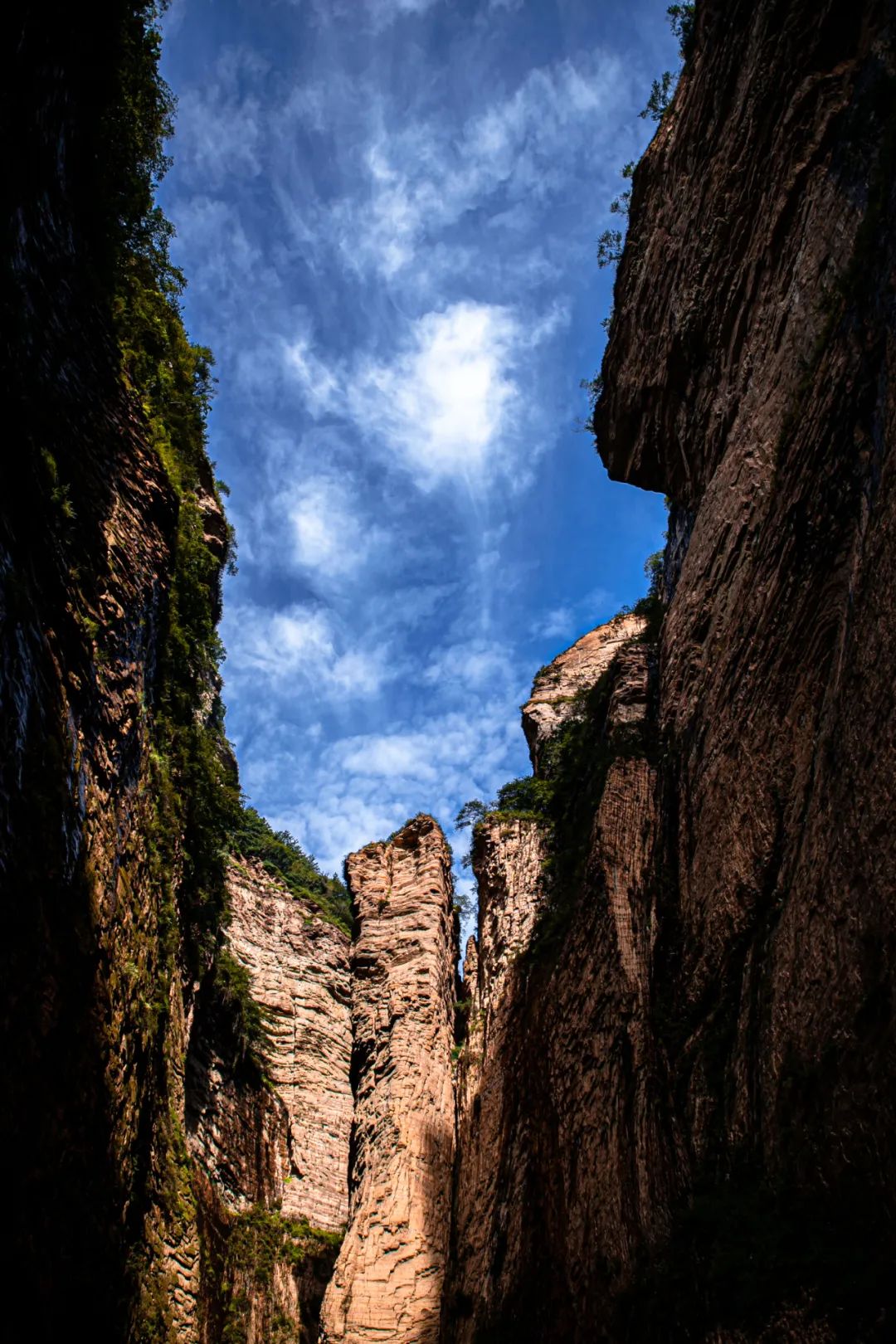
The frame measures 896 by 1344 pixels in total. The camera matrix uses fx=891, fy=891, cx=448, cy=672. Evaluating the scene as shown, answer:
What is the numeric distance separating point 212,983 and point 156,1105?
269 inches

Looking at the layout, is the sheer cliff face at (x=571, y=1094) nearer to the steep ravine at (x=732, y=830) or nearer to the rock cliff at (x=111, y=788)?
the steep ravine at (x=732, y=830)

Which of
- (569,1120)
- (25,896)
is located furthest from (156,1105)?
(569,1120)

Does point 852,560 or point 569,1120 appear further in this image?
point 569,1120

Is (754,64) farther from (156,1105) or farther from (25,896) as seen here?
(156,1105)

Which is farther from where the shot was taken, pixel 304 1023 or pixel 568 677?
pixel 568 677

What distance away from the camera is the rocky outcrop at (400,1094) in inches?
564

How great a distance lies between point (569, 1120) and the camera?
1312 centimetres

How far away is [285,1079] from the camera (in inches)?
739

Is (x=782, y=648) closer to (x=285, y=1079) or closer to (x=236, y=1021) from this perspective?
(x=236, y=1021)

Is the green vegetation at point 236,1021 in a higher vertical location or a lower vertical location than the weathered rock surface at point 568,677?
lower

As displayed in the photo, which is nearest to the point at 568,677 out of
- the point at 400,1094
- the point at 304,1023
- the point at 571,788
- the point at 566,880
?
the point at 571,788

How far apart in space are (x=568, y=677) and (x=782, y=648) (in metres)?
18.3

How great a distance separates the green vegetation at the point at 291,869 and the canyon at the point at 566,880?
4009mm

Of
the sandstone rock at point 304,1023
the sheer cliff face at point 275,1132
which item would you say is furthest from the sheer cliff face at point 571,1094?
the sandstone rock at point 304,1023
